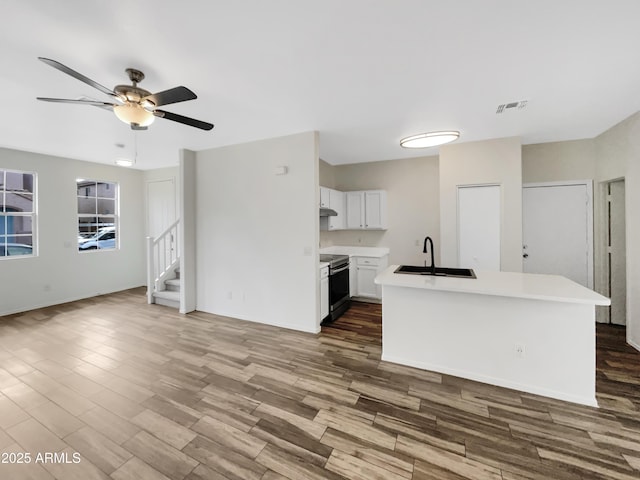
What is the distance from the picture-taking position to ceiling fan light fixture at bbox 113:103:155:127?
217cm

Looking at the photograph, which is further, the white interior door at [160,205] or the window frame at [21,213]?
the white interior door at [160,205]

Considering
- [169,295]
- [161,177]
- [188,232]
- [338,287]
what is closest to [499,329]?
[338,287]

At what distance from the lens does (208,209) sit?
175 inches

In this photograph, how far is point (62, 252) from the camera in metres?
5.11

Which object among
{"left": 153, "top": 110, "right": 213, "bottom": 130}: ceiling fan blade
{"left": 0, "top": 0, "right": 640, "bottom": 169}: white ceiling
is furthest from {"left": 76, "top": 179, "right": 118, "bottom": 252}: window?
{"left": 153, "top": 110, "right": 213, "bottom": 130}: ceiling fan blade

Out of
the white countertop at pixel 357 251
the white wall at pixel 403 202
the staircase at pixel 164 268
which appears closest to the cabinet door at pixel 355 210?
the white wall at pixel 403 202

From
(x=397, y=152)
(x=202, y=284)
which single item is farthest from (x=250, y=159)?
(x=397, y=152)

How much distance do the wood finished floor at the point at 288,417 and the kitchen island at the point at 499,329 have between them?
6.1 inches

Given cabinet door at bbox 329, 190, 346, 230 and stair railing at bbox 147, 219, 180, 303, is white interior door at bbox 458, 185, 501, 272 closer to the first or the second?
cabinet door at bbox 329, 190, 346, 230

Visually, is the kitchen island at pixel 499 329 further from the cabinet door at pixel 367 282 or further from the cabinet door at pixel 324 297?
the cabinet door at pixel 367 282

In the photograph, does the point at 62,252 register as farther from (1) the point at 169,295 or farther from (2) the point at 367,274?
(2) the point at 367,274

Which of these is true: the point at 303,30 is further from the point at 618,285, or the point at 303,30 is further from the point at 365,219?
the point at 618,285

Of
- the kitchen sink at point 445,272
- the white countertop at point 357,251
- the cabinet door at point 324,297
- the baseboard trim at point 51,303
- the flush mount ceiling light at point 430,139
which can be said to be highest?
the flush mount ceiling light at point 430,139

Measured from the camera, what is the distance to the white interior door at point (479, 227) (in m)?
3.98
